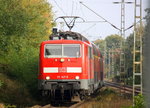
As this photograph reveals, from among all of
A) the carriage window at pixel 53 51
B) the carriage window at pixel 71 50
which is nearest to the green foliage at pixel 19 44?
the carriage window at pixel 53 51

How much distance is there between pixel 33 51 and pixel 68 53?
7537 millimetres

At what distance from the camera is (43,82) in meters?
15.6

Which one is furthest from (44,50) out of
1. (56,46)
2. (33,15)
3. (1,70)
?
(1,70)

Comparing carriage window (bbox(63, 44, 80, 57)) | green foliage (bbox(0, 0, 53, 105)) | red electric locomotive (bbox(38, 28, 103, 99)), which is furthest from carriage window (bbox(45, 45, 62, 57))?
green foliage (bbox(0, 0, 53, 105))

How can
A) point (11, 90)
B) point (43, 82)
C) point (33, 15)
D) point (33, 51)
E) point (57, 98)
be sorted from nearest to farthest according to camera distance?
point (43, 82) < point (57, 98) < point (33, 15) < point (11, 90) < point (33, 51)

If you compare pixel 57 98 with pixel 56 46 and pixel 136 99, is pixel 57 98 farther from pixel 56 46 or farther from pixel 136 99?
pixel 136 99

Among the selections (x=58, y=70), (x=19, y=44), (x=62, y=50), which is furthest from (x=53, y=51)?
(x=19, y=44)

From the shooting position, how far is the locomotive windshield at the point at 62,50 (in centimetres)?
1592

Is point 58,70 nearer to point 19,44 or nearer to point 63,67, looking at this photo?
point 63,67

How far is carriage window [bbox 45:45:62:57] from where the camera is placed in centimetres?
1590

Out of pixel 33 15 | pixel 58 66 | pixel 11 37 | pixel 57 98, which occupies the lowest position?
pixel 57 98

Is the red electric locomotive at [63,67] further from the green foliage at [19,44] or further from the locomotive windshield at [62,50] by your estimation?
the green foliage at [19,44]

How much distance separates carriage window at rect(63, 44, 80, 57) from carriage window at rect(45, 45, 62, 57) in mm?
202

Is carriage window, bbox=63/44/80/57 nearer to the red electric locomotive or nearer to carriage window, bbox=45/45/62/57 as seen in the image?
the red electric locomotive
